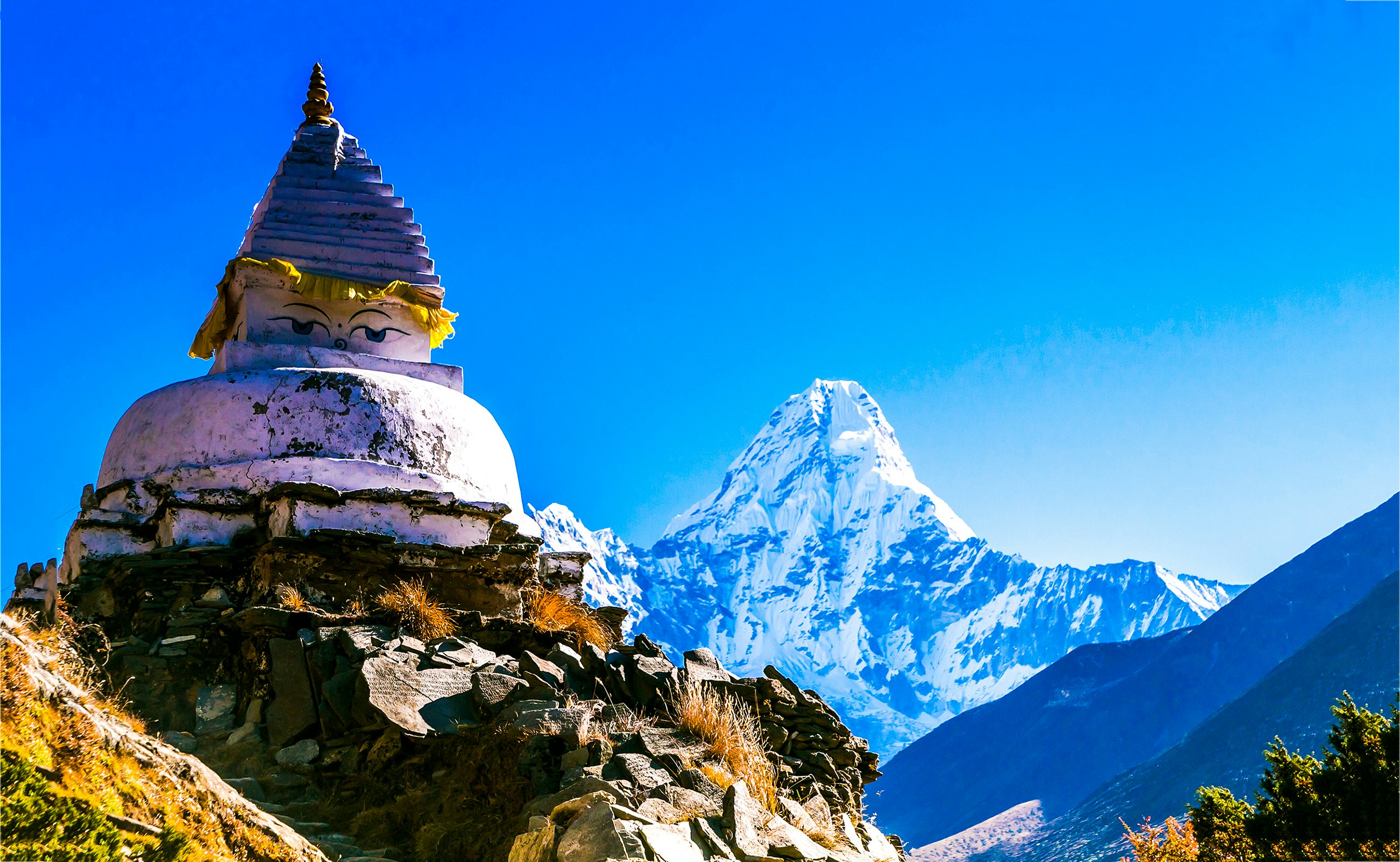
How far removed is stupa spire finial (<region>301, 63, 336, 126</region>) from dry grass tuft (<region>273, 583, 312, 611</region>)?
791 centimetres

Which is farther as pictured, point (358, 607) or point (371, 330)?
point (371, 330)

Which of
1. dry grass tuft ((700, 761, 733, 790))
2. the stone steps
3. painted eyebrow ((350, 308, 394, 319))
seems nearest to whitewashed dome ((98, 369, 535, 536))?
painted eyebrow ((350, 308, 394, 319))

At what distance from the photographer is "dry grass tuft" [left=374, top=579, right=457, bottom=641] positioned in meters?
11.9

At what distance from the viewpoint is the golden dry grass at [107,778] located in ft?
22.6

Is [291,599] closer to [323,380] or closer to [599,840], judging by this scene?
[323,380]

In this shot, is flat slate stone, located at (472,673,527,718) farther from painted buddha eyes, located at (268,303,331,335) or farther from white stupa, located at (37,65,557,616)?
painted buddha eyes, located at (268,303,331,335)

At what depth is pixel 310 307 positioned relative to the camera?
54.6 feet

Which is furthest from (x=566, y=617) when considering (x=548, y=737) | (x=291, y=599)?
(x=548, y=737)

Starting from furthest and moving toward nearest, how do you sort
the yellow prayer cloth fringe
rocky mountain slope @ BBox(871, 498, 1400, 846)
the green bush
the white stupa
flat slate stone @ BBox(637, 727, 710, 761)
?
rocky mountain slope @ BBox(871, 498, 1400, 846)
the yellow prayer cloth fringe
the white stupa
the green bush
flat slate stone @ BBox(637, 727, 710, 761)

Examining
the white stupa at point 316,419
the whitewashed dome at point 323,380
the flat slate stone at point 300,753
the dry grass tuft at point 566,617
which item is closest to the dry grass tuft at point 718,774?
the flat slate stone at point 300,753

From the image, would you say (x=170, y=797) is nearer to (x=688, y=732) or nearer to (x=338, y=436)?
(x=688, y=732)

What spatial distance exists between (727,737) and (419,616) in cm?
331

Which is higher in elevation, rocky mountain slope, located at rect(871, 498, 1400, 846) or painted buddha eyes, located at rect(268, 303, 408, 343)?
rocky mountain slope, located at rect(871, 498, 1400, 846)

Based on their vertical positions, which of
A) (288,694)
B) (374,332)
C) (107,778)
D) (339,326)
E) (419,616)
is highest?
(339,326)
